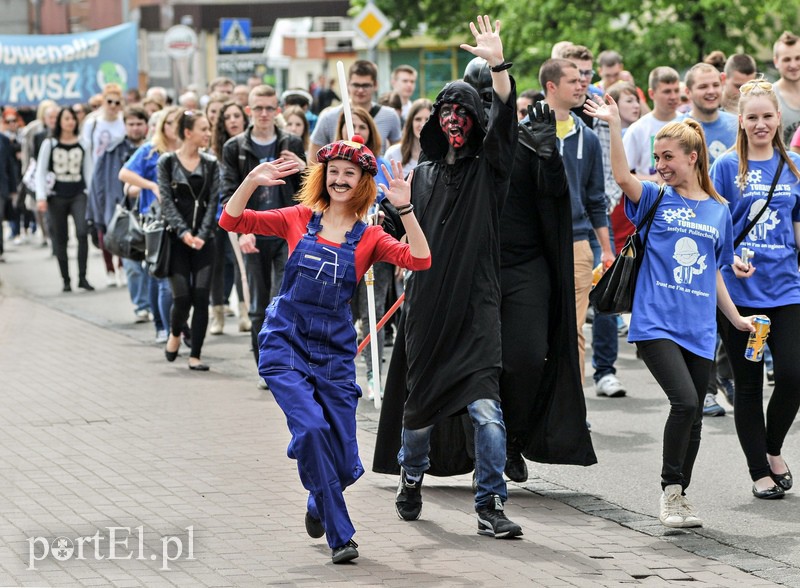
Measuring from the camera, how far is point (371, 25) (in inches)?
773

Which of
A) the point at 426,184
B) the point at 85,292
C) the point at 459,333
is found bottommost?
the point at 85,292

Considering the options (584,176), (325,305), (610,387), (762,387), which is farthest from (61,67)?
(325,305)

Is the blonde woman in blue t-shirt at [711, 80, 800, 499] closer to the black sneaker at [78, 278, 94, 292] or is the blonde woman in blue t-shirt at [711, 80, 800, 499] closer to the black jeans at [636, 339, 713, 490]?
the black jeans at [636, 339, 713, 490]

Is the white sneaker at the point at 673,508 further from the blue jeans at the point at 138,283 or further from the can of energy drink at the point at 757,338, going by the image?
the blue jeans at the point at 138,283

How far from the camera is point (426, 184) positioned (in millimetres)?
6906

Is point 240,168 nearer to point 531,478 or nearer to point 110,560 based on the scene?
point 531,478

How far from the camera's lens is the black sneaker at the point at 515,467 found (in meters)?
7.63

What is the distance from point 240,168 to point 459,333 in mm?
4359

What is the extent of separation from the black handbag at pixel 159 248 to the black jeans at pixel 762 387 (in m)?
5.23

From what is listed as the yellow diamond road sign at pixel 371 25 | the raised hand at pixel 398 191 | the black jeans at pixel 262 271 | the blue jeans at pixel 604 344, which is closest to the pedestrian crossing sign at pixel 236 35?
the yellow diamond road sign at pixel 371 25

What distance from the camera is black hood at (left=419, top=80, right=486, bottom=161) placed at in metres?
6.73

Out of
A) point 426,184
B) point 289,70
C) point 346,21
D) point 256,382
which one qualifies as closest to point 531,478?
point 426,184

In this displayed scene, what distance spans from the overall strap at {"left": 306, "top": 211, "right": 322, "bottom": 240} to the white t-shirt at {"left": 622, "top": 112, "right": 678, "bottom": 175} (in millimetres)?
5388

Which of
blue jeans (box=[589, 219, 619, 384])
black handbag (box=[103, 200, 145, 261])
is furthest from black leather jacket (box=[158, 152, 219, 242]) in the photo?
blue jeans (box=[589, 219, 619, 384])
